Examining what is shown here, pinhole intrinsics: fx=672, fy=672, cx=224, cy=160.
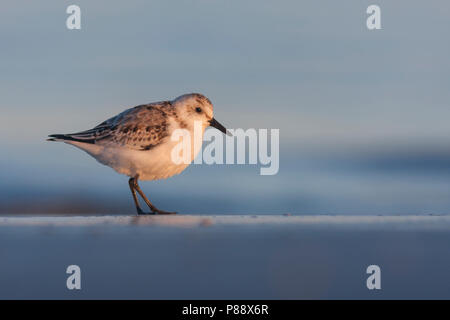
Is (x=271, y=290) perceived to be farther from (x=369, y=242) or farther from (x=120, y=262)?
(x=369, y=242)

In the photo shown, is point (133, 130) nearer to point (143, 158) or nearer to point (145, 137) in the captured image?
point (145, 137)

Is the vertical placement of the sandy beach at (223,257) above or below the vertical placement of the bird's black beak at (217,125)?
below

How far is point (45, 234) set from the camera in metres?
7.05

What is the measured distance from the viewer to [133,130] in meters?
9.59

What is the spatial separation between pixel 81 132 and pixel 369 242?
506cm

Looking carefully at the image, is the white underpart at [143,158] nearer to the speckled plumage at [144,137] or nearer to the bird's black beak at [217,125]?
the speckled plumage at [144,137]

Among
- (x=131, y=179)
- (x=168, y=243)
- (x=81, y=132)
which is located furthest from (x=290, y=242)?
(x=81, y=132)

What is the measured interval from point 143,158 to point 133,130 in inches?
19.9

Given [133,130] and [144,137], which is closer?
[144,137]

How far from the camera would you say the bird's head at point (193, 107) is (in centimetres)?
966

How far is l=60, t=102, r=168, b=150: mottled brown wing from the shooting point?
941 centimetres

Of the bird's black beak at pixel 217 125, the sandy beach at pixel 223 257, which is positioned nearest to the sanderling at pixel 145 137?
the bird's black beak at pixel 217 125

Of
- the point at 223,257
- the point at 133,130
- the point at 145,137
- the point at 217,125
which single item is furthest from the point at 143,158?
the point at 223,257

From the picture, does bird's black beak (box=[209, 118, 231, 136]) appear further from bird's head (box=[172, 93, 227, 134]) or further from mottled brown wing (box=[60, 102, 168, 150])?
mottled brown wing (box=[60, 102, 168, 150])
